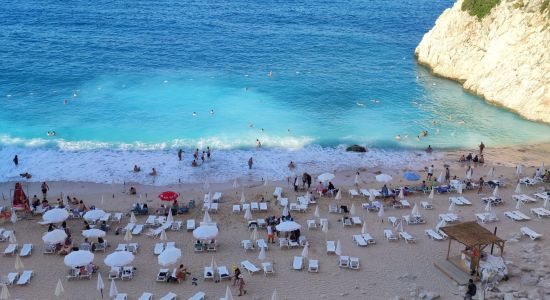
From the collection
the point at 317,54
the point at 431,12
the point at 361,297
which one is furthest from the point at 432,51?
the point at 361,297

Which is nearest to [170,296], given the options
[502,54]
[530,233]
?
[530,233]

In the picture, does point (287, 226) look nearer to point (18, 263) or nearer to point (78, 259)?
point (78, 259)

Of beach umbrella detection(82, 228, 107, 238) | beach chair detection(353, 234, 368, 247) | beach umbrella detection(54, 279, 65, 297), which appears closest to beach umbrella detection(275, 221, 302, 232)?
beach chair detection(353, 234, 368, 247)

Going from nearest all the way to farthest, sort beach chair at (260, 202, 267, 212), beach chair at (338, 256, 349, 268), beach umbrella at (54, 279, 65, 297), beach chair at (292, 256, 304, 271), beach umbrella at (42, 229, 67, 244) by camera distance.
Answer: beach umbrella at (54, 279, 65, 297) < beach chair at (292, 256, 304, 271) < beach chair at (338, 256, 349, 268) < beach umbrella at (42, 229, 67, 244) < beach chair at (260, 202, 267, 212)

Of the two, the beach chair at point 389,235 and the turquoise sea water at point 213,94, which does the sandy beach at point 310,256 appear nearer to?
the beach chair at point 389,235

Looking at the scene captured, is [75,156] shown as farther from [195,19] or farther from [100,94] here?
[195,19]

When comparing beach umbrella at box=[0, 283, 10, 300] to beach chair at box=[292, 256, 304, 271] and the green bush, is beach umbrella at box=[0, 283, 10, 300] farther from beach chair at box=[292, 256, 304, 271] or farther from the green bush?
the green bush
